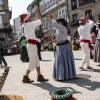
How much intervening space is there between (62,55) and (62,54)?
3cm

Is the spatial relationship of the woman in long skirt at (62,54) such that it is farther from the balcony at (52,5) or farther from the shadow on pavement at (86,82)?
the balcony at (52,5)

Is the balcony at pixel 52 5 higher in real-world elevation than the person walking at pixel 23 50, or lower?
higher

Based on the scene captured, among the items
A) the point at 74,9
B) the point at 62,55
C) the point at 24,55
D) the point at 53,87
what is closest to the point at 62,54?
the point at 62,55

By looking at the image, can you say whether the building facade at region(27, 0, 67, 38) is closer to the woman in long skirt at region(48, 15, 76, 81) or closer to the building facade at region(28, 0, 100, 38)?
the building facade at region(28, 0, 100, 38)

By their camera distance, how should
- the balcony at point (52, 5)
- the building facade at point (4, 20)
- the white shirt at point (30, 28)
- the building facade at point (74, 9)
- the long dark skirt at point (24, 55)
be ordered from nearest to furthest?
the white shirt at point (30, 28)
the long dark skirt at point (24, 55)
the building facade at point (74, 9)
the building facade at point (4, 20)
the balcony at point (52, 5)

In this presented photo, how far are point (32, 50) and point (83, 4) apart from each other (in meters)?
35.9

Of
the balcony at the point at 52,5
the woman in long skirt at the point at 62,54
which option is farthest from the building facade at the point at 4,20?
the woman in long skirt at the point at 62,54

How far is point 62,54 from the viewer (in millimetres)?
8539

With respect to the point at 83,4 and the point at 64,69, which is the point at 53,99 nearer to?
the point at 64,69

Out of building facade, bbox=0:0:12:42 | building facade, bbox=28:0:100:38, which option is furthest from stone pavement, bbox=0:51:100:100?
building facade, bbox=0:0:12:42

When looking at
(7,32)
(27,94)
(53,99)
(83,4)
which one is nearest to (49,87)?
(27,94)

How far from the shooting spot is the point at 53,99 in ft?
18.2

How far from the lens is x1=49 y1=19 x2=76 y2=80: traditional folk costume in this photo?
27.8ft

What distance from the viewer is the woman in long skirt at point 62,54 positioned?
27.8 ft
